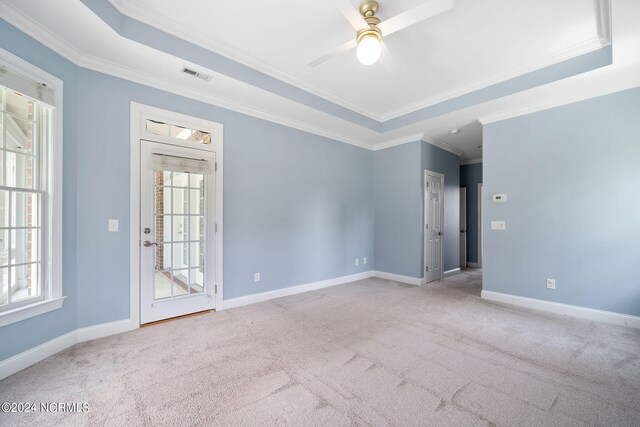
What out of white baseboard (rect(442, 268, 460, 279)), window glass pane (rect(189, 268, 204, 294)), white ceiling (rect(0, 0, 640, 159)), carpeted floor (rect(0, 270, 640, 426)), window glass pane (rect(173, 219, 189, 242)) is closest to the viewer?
carpeted floor (rect(0, 270, 640, 426))

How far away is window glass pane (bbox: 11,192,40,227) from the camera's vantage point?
7.23 feet

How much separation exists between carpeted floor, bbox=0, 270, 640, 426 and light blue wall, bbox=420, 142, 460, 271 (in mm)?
2621

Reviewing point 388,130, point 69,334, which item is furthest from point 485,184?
point 69,334

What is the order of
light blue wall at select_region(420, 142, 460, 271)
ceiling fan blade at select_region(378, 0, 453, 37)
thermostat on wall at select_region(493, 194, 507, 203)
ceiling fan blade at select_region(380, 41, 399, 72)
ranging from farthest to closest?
1. light blue wall at select_region(420, 142, 460, 271)
2. thermostat on wall at select_region(493, 194, 507, 203)
3. ceiling fan blade at select_region(380, 41, 399, 72)
4. ceiling fan blade at select_region(378, 0, 453, 37)

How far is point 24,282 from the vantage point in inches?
89.6

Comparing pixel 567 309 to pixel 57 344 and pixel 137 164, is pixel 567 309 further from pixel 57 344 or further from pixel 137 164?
pixel 57 344

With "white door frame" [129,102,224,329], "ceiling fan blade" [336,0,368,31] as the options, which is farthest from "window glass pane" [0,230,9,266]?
"ceiling fan blade" [336,0,368,31]

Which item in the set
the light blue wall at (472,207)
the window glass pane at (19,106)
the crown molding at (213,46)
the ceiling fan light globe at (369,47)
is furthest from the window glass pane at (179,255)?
Result: the light blue wall at (472,207)

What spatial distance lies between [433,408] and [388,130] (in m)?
4.11

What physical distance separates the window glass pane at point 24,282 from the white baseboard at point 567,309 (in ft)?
17.3

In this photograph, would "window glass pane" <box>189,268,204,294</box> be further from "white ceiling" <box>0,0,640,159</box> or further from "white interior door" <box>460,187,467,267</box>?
"white interior door" <box>460,187,467,267</box>

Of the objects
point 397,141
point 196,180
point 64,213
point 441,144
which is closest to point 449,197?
point 441,144

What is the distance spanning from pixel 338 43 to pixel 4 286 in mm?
3606

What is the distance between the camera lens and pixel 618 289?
122 inches
